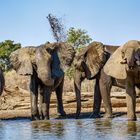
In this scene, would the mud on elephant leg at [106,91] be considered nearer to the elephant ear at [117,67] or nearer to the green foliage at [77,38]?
the elephant ear at [117,67]

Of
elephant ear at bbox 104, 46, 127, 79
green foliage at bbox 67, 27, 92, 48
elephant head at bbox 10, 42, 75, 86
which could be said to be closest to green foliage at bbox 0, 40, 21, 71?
green foliage at bbox 67, 27, 92, 48

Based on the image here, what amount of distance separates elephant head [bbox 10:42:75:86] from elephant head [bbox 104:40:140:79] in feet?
9.09

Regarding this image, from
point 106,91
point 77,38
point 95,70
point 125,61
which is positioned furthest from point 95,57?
point 77,38

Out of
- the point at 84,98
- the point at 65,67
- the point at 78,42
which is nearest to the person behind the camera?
the point at 65,67

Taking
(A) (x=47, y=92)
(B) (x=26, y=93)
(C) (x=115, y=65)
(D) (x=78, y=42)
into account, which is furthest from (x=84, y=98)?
(D) (x=78, y=42)

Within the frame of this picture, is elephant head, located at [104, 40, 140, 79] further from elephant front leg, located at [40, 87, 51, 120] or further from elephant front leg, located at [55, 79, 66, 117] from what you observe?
elephant front leg, located at [55, 79, 66, 117]

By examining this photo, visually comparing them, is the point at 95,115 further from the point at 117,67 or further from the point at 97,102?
the point at 117,67

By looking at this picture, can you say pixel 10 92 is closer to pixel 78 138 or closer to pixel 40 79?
pixel 40 79

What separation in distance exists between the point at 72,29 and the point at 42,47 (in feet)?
53.7

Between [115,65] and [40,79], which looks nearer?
[115,65]

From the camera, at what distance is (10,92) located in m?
19.3

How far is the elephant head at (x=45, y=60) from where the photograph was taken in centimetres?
1524

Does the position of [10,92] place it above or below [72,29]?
below

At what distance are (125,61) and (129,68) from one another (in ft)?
1.01
